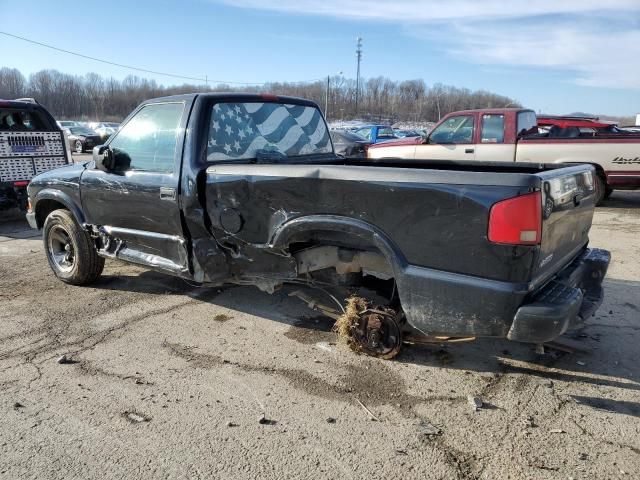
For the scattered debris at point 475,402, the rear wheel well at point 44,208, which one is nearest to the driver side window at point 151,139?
the rear wheel well at point 44,208

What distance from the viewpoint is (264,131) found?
4398mm

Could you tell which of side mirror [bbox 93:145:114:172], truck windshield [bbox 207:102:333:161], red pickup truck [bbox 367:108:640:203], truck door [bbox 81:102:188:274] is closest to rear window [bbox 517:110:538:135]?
red pickup truck [bbox 367:108:640:203]

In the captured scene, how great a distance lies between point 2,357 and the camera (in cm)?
370

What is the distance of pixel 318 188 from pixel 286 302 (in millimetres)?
1913

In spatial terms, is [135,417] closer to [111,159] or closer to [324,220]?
[324,220]

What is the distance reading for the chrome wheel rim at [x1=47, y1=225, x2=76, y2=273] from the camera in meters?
5.34

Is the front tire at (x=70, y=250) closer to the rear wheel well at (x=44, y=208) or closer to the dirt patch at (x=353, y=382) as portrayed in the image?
the rear wheel well at (x=44, y=208)

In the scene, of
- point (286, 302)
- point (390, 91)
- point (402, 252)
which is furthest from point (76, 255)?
point (390, 91)

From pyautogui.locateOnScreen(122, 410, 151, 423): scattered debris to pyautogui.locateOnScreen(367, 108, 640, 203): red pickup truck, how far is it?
7.45m

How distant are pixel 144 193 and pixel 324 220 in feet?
Answer: 6.02

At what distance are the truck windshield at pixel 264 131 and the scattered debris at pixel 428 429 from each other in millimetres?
2506

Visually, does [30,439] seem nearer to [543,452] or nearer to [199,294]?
[199,294]

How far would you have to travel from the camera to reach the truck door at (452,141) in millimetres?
10172

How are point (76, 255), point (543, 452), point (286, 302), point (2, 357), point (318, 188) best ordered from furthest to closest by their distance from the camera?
point (76, 255) < point (286, 302) < point (2, 357) < point (318, 188) < point (543, 452)
